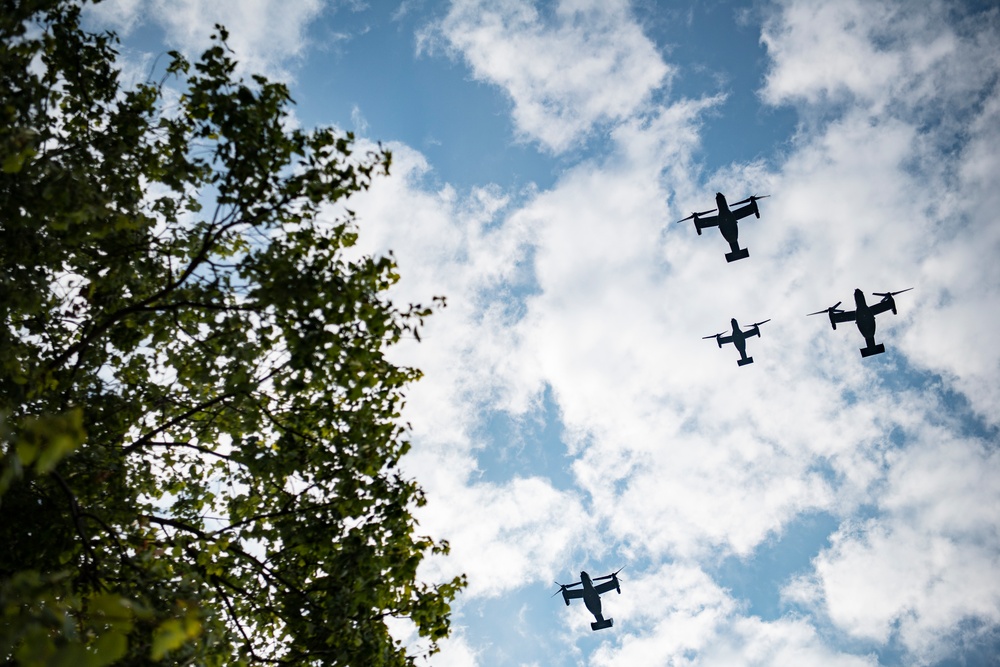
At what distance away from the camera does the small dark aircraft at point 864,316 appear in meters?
36.4

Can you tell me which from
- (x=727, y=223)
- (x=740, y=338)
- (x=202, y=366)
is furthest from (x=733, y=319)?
(x=202, y=366)

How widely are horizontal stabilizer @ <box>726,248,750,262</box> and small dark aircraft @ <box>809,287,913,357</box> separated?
5.51 meters

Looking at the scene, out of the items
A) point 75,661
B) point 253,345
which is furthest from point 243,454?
point 75,661

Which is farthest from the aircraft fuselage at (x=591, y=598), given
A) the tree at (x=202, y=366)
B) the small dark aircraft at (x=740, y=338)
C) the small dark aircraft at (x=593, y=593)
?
the tree at (x=202, y=366)

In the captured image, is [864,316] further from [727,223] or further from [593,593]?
[593,593]

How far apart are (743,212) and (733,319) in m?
14.2

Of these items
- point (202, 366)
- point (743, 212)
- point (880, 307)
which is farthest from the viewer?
point (880, 307)

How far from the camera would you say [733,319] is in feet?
149

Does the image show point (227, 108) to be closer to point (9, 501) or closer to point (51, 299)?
point (51, 299)

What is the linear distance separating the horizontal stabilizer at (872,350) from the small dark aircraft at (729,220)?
29.7ft

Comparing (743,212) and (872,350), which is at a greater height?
(743,212)

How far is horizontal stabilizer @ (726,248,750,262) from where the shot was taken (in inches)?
1356

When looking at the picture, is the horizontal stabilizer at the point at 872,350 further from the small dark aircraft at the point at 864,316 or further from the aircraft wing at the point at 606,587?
the aircraft wing at the point at 606,587

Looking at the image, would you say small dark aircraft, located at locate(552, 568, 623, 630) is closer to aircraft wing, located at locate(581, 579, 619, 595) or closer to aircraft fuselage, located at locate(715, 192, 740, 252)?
Answer: aircraft wing, located at locate(581, 579, 619, 595)
